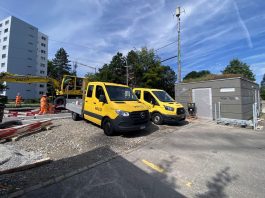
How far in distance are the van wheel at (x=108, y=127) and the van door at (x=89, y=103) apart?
52.1 inches

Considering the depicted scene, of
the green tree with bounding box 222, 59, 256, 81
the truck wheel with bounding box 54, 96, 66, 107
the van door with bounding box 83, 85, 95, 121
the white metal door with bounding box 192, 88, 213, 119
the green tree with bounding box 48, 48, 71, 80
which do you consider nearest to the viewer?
the van door with bounding box 83, 85, 95, 121

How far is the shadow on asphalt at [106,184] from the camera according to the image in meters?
3.17

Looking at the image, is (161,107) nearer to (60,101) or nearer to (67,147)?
(67,147)

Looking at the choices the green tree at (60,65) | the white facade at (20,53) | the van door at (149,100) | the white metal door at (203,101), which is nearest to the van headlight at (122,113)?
the van door at (149,100)

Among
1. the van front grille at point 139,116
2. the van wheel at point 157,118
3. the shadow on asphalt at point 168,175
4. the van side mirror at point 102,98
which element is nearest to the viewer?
the shadow on asphalt at point 168,175

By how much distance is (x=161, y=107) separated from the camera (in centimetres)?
Result: 1012

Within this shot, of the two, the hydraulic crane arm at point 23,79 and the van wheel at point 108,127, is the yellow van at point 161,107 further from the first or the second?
the hydraulic crane arm at point 23,79

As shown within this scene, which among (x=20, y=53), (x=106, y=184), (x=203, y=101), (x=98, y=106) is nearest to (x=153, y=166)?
(x=106, y=184)

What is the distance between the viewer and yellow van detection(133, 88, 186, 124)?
9883 millimetres

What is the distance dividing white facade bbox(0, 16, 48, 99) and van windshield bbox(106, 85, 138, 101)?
4582 cm

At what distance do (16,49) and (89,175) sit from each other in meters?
56.6

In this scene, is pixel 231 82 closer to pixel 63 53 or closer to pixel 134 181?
pixel 134 181

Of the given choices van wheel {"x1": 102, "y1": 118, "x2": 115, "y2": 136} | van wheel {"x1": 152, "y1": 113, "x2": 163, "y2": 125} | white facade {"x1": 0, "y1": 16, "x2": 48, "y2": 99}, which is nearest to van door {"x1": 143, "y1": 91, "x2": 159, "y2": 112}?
van wheel {"x1": 152, "y1": 113, "x2": 163, "y2": 125}

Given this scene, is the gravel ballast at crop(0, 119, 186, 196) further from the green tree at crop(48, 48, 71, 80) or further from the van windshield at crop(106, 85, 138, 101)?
the green tree at crop(48, 48, 71, 80)
